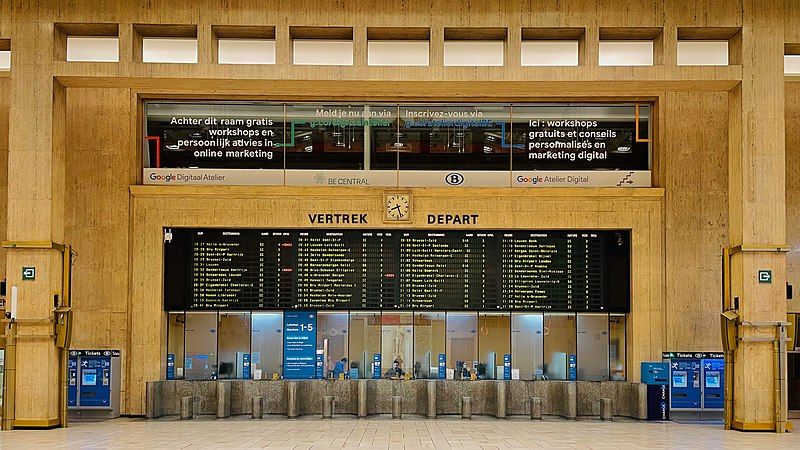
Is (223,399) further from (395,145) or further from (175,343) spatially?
(395,145)

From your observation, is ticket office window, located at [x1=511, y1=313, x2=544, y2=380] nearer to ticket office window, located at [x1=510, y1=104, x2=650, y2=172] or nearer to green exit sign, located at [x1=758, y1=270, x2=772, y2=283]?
ticket office window, located at [x1=510, y1=104, x2=650, y2=172]

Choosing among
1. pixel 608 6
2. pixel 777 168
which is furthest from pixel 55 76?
pixel 777 168

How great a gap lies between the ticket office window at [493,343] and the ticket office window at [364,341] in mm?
2017

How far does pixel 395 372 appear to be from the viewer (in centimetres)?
2022

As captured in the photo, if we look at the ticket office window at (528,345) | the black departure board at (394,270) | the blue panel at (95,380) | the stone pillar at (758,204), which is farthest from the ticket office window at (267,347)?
the stone pillar at (758,204)

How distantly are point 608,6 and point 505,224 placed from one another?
4842 millimetres

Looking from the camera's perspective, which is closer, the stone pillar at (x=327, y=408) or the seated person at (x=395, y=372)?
the stone pillar at (x=327, y=408)

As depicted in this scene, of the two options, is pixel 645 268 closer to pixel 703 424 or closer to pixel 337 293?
pixel 703 424

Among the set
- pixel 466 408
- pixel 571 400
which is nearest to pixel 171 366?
pixel 466 408

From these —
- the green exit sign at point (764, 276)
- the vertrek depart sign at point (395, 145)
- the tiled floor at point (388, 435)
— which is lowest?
the tiled floor at point (388, 435)

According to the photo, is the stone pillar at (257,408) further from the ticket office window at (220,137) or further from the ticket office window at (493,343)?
the ticket office window at (220,137)

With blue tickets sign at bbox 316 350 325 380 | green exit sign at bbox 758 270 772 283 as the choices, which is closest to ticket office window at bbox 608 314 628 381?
green exit sign at bbox 758 270 772 283

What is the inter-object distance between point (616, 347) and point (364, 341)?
4.93 m

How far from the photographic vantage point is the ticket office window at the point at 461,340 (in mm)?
20297
